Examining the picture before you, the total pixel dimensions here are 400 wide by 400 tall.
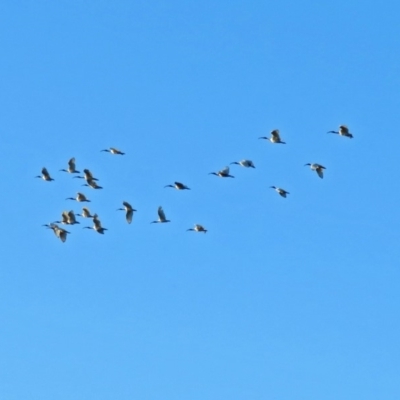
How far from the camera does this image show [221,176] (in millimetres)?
112375

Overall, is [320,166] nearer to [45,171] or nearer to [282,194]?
[282,194]

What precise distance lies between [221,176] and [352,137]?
27.4 ft

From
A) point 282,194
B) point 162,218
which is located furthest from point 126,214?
point 282,194

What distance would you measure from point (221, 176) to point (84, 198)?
28.4ft

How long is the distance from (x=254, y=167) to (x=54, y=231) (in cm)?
1248

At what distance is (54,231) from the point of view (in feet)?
374

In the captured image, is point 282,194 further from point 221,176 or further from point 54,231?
point 54,231

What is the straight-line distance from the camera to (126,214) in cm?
11138

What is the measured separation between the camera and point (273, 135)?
4341 inches

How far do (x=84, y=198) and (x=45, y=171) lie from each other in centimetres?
300

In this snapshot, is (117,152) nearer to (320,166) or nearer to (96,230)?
(96,230)

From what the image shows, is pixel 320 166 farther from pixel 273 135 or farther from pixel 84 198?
pixel 84 198

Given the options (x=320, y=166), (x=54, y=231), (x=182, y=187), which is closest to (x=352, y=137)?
(x=320, y=166)

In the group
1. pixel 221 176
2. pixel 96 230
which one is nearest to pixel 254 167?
pixel 221 176
